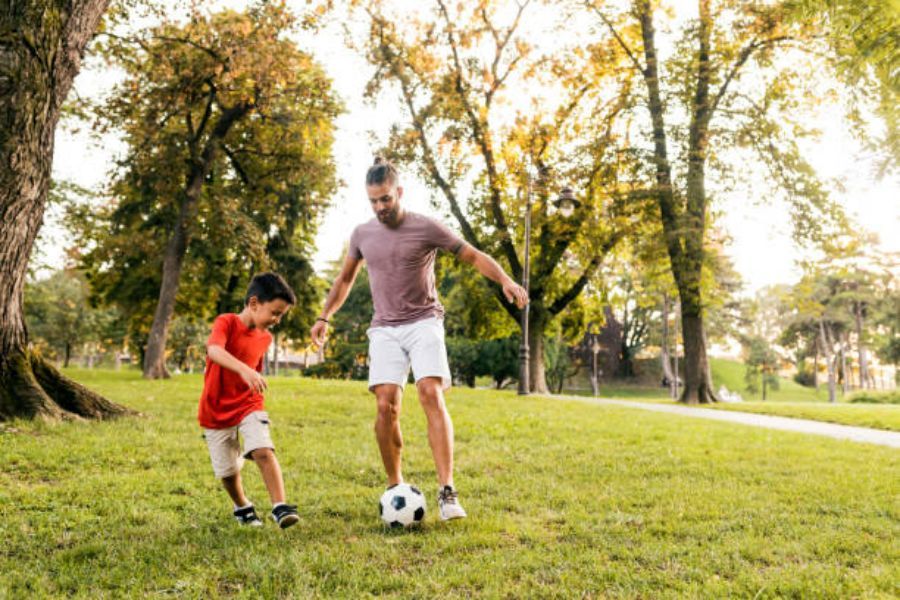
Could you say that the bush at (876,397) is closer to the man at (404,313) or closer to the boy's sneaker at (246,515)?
the man at (404,313)

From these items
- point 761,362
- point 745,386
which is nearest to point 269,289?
point 761,362

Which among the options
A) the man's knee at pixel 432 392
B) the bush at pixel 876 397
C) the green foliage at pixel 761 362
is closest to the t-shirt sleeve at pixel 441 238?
the man's knee at pixel 432 392

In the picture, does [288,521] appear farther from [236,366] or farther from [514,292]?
[514,292]

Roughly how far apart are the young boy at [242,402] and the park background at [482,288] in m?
0.38

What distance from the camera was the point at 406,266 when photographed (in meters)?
4.71

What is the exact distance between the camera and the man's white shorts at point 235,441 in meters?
4.30

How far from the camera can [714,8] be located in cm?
2012

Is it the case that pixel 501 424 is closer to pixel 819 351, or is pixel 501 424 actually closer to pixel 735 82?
pixel 735 82

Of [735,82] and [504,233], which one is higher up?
[735,82]

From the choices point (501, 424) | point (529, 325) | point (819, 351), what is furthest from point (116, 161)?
point (819, 351)

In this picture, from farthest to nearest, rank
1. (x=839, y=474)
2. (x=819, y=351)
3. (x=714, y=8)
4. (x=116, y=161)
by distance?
(x=819, y=351)
(x=116, y=161)
(x=714, y=8)
(x=839, y=474)

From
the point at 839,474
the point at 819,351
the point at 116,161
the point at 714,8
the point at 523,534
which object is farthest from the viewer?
the point at 819,351

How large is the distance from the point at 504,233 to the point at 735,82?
8469 millimetres

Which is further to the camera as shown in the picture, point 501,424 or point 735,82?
point 735,82
